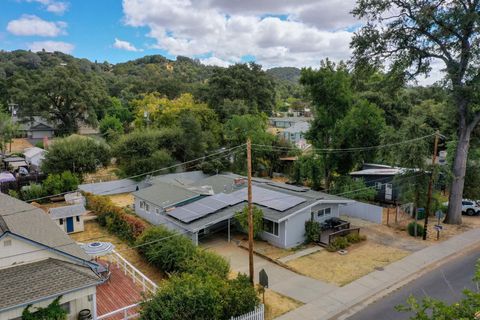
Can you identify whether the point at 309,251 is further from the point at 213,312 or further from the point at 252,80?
the point at 252,80

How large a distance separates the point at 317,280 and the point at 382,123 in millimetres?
20605

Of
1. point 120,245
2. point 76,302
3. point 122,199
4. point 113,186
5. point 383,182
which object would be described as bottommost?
point 122,199

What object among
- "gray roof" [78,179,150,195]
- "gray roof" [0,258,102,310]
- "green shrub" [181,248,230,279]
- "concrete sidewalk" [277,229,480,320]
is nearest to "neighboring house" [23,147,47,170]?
"gray roof" [78,179,150,195]

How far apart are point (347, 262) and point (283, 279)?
4.35 m

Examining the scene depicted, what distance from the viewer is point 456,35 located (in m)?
24.5

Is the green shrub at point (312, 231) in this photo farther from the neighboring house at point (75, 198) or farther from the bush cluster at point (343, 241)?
the neighboring house at point (75, 198)

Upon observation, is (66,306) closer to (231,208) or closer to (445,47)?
(231,208)

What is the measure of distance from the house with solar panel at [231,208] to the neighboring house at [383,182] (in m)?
8.28

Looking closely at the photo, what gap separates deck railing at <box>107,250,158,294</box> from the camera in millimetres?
16144

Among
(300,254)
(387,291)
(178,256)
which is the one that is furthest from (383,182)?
(178,256)

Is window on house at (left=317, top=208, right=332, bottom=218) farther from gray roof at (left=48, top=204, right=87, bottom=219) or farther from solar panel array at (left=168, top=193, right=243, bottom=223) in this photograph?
gray roof at (left=48, top=204, right=87, bottom=219)

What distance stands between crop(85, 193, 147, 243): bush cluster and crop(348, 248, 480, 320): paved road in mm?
14443

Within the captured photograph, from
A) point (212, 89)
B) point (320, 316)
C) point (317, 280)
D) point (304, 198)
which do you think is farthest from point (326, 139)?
point (212, 89)

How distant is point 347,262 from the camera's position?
782 inches
